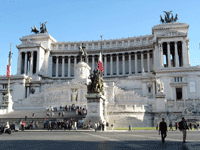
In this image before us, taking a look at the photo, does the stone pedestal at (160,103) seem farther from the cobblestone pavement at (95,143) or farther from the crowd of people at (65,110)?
the cobblestone pavement at (95,143)

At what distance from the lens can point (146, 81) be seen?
59938 millimetres

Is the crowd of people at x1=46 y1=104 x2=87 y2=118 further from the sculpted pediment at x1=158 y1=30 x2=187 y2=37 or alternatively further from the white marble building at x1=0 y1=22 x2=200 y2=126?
the sculpted pediment at x1=158 y1=30 x2=187 y2=37

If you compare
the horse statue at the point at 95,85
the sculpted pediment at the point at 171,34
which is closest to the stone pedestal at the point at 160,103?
the horse statue at the point at 95,85

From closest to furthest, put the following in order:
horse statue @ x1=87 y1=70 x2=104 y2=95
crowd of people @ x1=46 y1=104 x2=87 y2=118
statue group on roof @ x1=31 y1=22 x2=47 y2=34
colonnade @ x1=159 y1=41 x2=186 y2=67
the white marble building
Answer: horse statue @ x1=87 y1=70 x2=104 y2=95 → crowd of people @ x1=46 y1=104 x2=87 y2=118 → the white marble building → colonnade @ x1=159 y1=41 x2=186 y2=67 → statue group on roof @ x1=31 y1=22 x2=47 y2=34

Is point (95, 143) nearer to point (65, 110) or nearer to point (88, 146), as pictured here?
point (88, 146)

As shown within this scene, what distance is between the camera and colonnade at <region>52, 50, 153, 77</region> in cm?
8144

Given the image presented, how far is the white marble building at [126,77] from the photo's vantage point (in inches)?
1548

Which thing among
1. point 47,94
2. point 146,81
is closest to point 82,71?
point 47,94

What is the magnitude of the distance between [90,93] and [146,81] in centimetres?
3603

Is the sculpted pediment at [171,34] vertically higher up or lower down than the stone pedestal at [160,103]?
higher up

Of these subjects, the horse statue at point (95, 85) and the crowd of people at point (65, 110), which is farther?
the crowd of people at point (65, 110)

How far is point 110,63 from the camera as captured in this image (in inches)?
3327

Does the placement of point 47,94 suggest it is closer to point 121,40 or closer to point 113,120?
point 113,120

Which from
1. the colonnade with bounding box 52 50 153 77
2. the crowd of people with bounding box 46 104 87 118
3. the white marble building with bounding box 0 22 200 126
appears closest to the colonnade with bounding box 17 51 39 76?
the white marble building with bounding box 0 22 200 126
